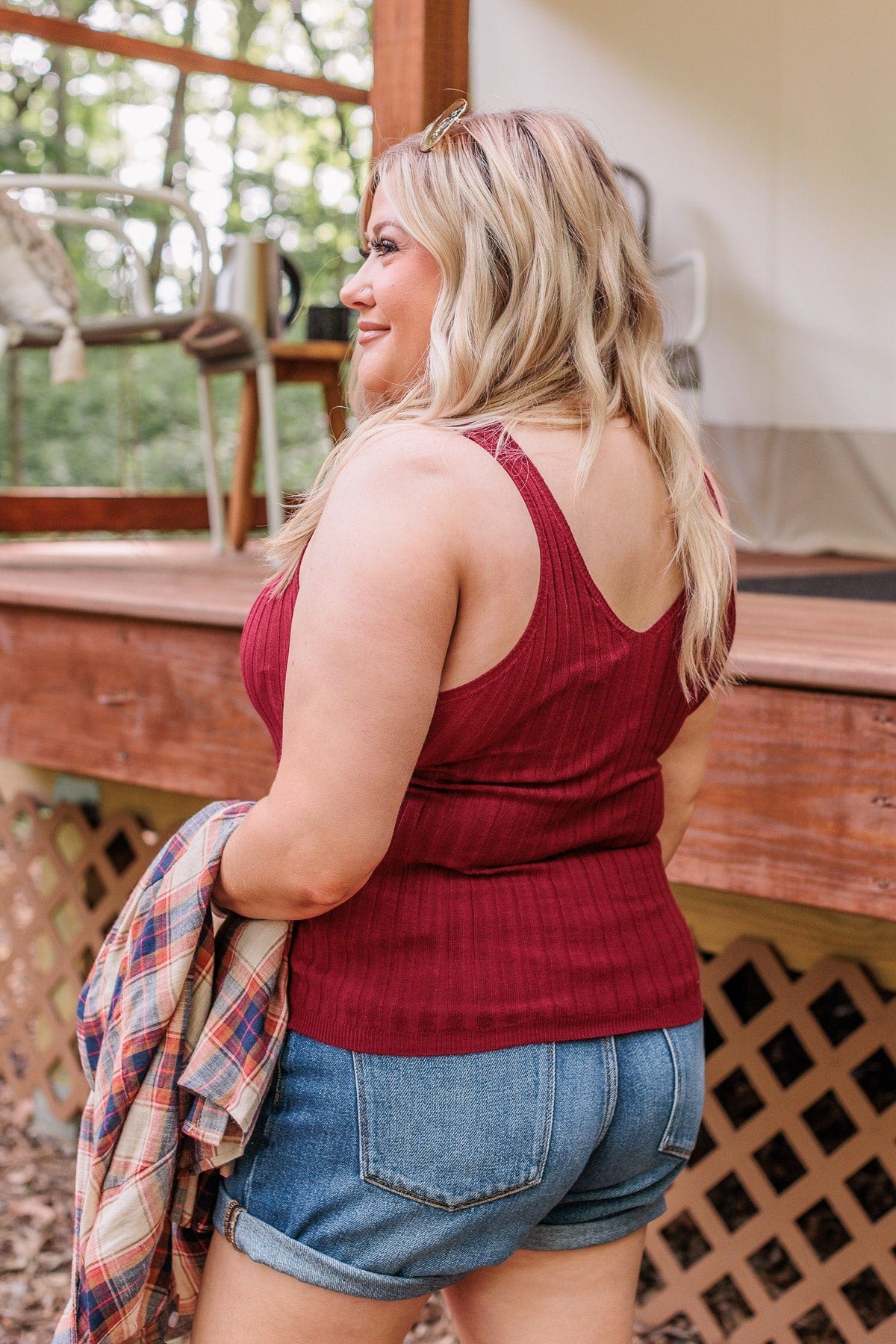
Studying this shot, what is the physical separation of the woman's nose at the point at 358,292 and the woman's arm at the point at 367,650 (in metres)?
0.20

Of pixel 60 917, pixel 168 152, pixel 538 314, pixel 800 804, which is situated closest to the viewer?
pixel 538 314

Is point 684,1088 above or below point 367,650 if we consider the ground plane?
below

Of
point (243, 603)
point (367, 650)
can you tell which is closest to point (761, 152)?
point (243, 603)

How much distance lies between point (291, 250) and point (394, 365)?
9.81 m

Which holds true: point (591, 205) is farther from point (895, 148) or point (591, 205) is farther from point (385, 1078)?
point (895, 148)

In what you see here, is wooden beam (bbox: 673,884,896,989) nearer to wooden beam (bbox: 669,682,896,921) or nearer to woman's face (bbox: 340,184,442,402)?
wooden beam (bbox: 669,682,896,921)

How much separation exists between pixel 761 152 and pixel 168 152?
22.1ft

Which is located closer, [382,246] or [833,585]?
[382,246]

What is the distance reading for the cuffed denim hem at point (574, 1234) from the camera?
102 cm

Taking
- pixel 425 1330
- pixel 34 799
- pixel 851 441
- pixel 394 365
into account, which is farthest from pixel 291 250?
pixel 394 365

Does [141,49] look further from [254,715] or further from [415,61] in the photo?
[254,715]

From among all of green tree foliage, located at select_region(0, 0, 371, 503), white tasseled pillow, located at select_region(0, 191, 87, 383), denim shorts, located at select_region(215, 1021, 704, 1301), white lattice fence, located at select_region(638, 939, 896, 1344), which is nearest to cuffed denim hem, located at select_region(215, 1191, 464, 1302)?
denim shorts, located at select_region(215, 1021, 704, 1301)

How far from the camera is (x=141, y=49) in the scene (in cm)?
331

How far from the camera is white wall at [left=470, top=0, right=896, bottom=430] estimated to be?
4.09 m
